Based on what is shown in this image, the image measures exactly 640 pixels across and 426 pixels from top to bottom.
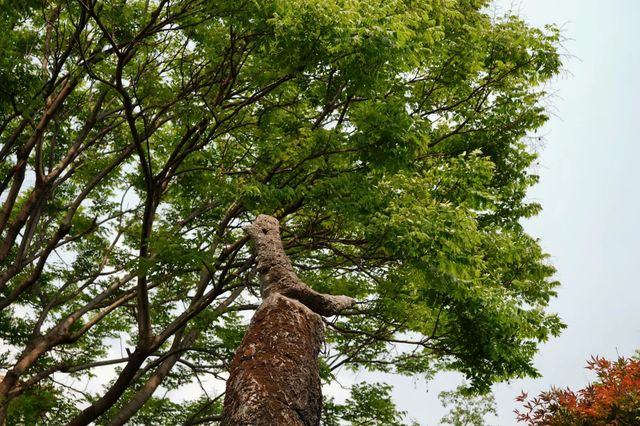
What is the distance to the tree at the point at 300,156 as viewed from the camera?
9.77 m

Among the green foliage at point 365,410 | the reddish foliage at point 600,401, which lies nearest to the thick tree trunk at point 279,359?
the reddish foliage at point 600,401

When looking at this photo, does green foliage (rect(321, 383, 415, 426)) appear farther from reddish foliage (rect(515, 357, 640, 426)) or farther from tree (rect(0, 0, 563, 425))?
reddish foliage (rect(515, 357, 640, 426))

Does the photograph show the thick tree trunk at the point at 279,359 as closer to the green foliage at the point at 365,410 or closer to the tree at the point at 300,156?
the tree at the point at 300,156

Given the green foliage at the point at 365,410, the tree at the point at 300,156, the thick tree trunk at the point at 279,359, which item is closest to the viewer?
the thick tree trunk at the point at 279,359

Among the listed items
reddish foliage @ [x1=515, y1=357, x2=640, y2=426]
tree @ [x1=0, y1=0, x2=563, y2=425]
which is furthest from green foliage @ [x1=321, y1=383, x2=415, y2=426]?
reddish foliage @ [x1=515, y1=357, x2=640, y2=426]

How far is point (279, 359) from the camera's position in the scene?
4180 millimetres

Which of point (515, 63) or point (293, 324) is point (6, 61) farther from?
point (515, 63)

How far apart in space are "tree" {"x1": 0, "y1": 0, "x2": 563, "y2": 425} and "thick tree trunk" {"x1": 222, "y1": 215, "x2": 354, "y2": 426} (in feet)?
15.5

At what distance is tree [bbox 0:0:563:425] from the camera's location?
9.77 m

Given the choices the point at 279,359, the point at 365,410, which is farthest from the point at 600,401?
the point at 365,410

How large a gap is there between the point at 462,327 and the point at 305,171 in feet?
12.8

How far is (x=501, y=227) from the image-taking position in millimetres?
14867

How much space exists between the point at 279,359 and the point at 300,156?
22.6 ft

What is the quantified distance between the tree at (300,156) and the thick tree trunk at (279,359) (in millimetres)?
4728
